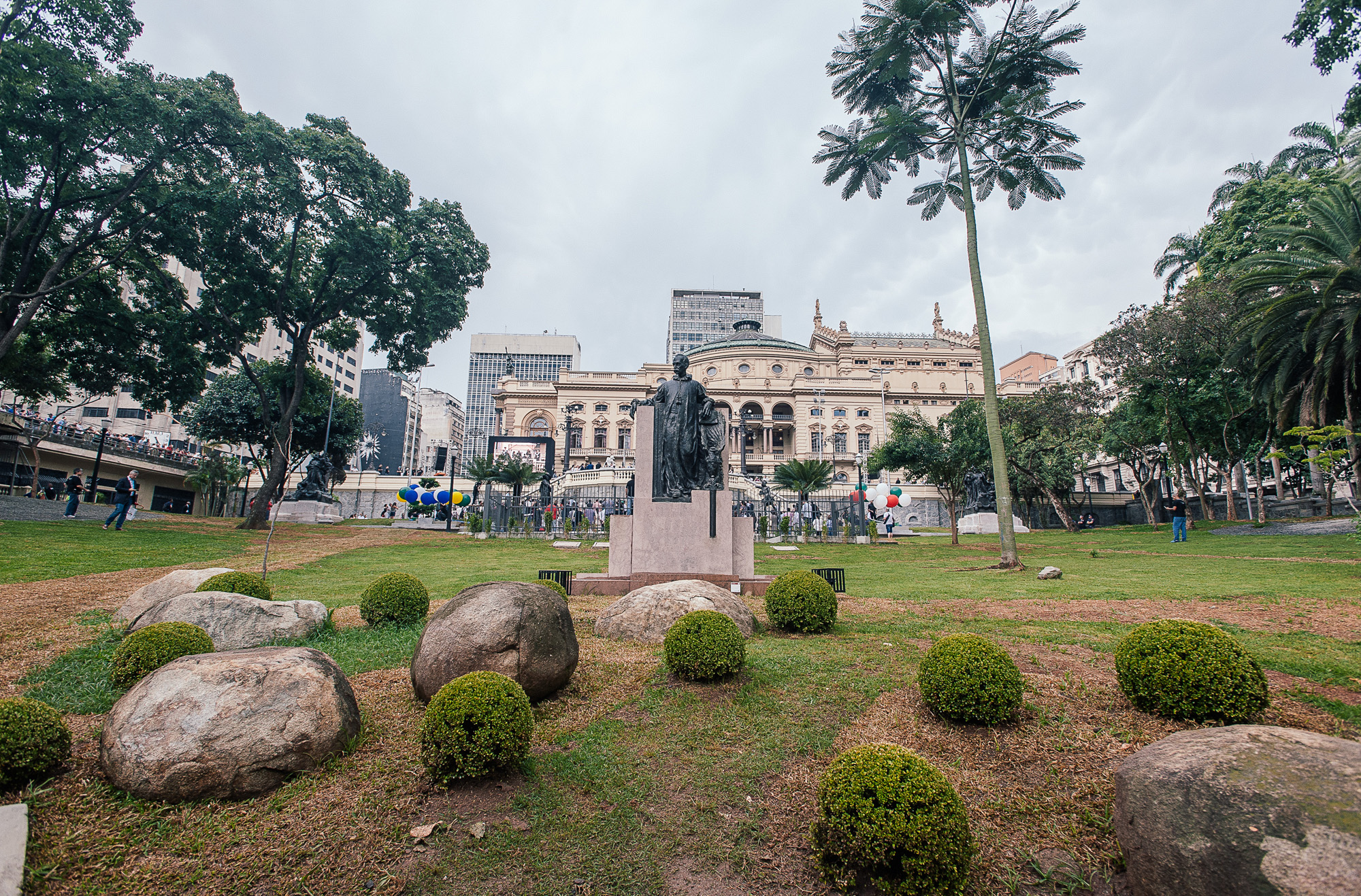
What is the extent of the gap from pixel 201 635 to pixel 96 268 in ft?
67.3

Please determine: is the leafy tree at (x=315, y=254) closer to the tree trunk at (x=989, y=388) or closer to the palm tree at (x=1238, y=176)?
the tree trunk at (x=989, y=388)

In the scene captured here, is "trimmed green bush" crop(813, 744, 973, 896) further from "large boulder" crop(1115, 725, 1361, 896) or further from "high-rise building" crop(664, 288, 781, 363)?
"high-rise building" crop(664, 288, 781, 363)

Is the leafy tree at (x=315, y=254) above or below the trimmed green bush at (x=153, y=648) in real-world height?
above

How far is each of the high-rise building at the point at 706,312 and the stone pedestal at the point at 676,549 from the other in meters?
87.4

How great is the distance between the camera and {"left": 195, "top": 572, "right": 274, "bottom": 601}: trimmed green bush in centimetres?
632

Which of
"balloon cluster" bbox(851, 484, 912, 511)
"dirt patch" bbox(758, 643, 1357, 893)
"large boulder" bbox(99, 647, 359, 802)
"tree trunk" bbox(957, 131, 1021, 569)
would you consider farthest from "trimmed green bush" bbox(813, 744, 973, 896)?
"balloon cluster" bbox(851, 484, 912, 511)

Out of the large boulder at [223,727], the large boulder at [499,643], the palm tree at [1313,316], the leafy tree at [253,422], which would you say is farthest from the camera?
the leafy tree at [253,422]

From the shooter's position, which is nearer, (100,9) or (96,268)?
(100,9)

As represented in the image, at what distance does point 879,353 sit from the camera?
3009 inches

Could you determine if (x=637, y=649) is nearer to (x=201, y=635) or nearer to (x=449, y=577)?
(x=201, y=635)

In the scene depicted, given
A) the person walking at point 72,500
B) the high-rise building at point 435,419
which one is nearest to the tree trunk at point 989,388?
the person walking at point 72,500

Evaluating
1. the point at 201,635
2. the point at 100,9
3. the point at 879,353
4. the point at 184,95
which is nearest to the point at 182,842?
the point at 201,635

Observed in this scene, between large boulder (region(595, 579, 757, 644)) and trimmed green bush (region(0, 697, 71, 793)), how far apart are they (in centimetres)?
424

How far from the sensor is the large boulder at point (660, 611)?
6473 mm
